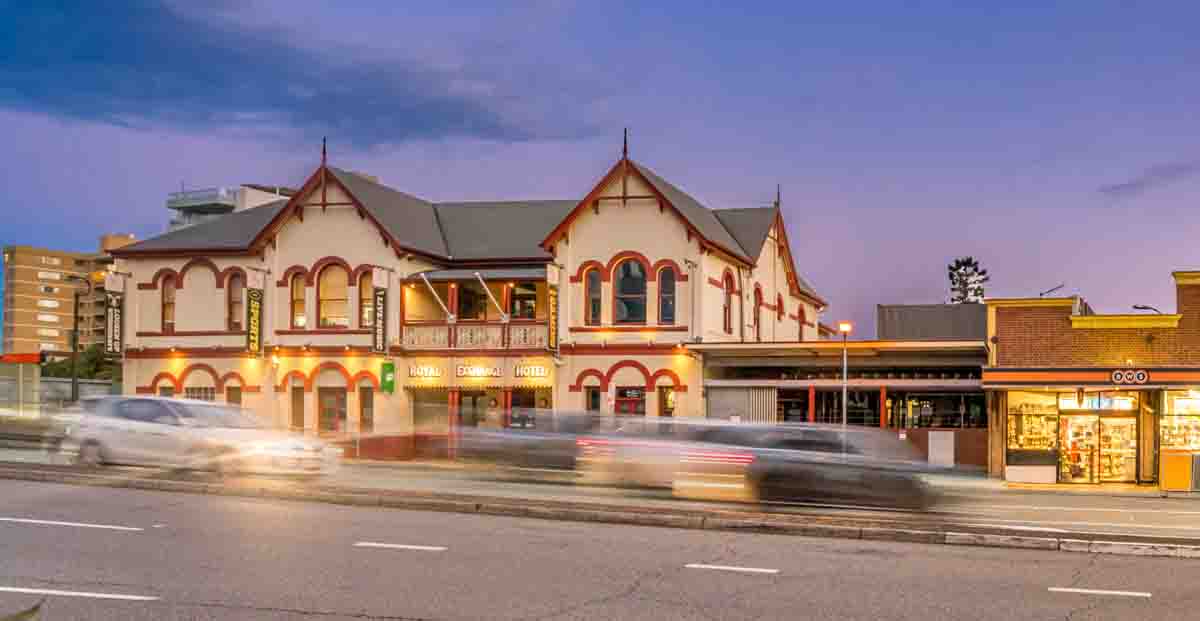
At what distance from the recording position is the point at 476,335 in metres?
43.1

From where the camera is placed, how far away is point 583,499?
22672 millimetres

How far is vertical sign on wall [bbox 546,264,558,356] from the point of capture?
41188 mm

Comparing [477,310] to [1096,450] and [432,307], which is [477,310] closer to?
[432,307]

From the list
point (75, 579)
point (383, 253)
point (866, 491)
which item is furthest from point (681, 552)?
point (383, 253)

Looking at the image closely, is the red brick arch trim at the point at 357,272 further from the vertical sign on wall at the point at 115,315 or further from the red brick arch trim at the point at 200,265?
the vertical sign on wall at the point at 115,315

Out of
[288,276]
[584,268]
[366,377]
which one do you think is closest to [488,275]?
[584,268]

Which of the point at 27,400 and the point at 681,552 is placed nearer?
the point at 681,552

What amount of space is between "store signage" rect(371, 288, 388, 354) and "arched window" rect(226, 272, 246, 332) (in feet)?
17.9

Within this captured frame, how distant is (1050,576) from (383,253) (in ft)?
106

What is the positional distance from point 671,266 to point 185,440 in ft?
65.1

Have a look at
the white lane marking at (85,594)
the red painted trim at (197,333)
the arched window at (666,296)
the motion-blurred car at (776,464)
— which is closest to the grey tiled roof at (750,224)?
the arched window at (666,296)

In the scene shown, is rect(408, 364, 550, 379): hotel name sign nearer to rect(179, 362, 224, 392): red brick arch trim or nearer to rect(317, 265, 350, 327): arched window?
A: rect(317, 265, 350, 327): arched window

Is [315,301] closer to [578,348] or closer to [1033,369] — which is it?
[578,348]

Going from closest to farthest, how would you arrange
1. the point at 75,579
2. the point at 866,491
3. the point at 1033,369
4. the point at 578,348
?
the point at 75,579
the point at 866,491
the point at 1033,369
the point at 578,348
